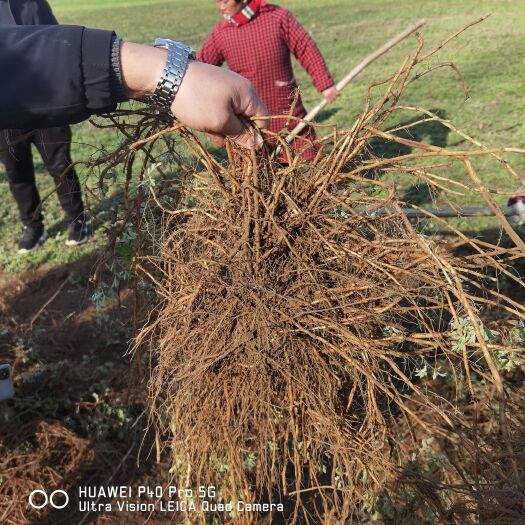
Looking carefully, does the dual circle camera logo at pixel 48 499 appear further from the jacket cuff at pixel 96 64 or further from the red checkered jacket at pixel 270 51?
the red checkered jacket at pixel 270 51

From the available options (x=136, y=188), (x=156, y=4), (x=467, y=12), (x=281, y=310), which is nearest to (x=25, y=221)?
(x=136, y=188)

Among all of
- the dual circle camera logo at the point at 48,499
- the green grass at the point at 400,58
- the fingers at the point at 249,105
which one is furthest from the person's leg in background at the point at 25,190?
the fingers at the point at 249,105

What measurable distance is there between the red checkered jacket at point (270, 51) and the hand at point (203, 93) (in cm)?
235

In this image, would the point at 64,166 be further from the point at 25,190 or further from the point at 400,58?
the point at 400,58

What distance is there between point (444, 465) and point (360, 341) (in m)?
0.83

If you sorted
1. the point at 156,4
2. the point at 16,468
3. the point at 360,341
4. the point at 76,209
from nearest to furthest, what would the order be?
the point at 360,341
the point at 16,468
the point at 76,209
the point at 156,4

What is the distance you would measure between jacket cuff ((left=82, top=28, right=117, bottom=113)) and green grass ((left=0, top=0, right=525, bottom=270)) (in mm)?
1017

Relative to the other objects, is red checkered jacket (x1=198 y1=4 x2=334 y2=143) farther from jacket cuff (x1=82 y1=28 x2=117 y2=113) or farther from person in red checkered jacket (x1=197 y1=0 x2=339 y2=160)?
jacket cuff (x1=82 y1=28 x2=117 y2=113)

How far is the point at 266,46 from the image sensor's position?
159 inches

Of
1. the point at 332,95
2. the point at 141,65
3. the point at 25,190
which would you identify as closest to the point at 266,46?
the point at 332,95

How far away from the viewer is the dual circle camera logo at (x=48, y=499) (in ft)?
8.87

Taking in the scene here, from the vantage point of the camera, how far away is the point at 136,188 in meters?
2.02

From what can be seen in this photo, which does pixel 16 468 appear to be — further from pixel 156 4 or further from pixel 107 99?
pixel 156 4

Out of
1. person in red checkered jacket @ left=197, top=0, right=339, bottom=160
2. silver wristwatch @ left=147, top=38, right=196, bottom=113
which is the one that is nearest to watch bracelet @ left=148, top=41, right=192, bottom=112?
silver wristwatch @ left=147, top=38, right=196, bottom=113
